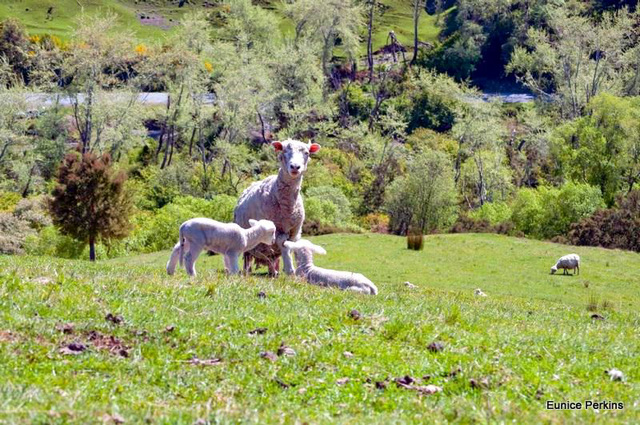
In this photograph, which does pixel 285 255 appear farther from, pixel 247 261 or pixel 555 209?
pixel 555 209

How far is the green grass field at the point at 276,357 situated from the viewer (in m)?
6.75

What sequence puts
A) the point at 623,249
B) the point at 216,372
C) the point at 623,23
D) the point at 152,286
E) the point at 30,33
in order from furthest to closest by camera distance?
1. the point at 30,33
2. the point at 623,23
3. the point at 623,249
4. the point at 152,286
5. the point at 216,372

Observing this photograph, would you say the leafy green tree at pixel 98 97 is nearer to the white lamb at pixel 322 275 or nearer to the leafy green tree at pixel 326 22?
the leafy green tree at pixel 326 22

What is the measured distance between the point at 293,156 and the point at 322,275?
297 cm

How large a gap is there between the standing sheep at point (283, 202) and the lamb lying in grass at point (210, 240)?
1841 millimetres

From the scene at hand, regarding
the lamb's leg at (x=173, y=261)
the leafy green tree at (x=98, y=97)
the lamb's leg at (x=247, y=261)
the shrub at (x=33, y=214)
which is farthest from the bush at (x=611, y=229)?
the leafy green tree at (x=98, y=97)

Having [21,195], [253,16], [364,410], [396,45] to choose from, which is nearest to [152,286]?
[364,410]

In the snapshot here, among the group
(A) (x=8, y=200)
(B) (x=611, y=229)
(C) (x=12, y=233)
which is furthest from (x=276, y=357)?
(A) (x=8, y=200)

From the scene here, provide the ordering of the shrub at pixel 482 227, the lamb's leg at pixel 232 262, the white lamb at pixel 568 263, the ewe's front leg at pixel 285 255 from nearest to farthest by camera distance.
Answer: the lamb's leg at pixel 232 262 < the ewe's front leg at pixel 285 255 < the white lamb at pixel 568 263 < the shrub at pixel 482 227

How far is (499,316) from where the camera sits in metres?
13.3

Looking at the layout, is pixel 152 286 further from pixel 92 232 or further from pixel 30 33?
pixel 30 33

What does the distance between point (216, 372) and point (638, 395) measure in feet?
14.4

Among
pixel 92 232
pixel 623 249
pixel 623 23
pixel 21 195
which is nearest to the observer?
pixel 92 232

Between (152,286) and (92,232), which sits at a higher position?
(152,286)
